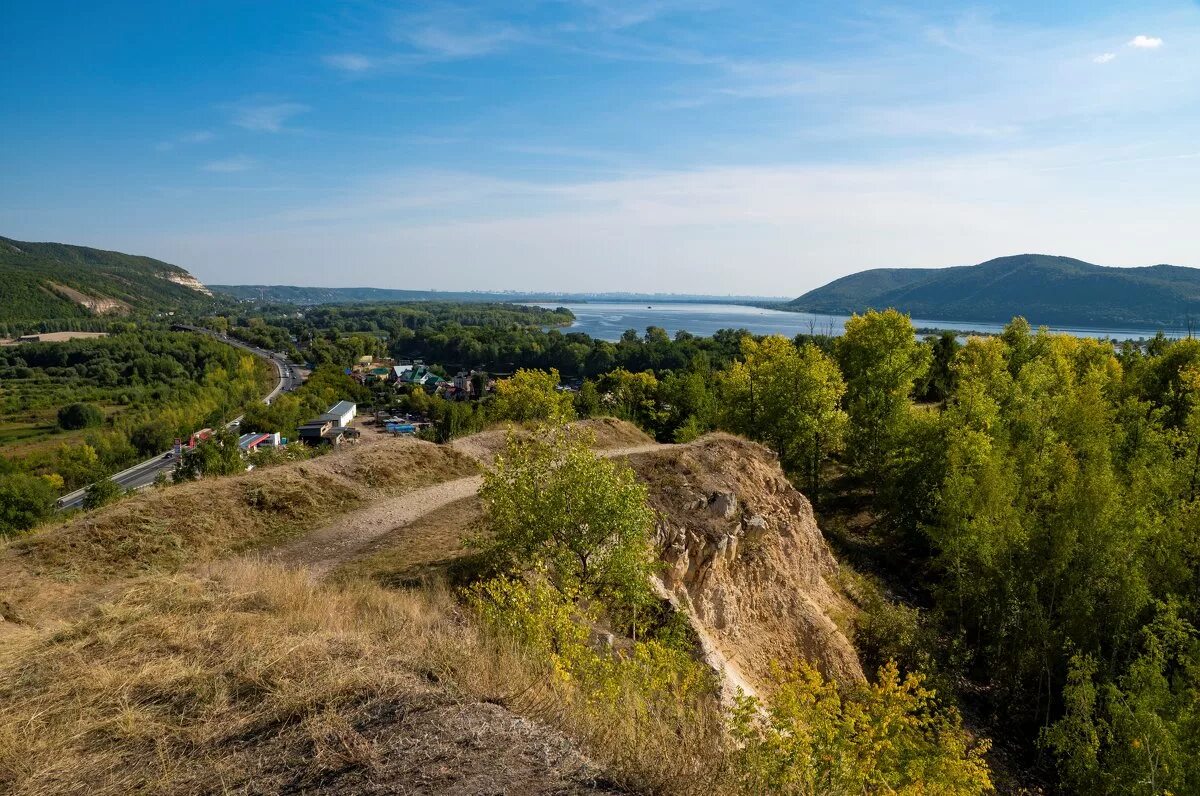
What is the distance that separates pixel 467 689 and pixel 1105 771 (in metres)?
17.1

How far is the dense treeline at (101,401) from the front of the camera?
65.0m

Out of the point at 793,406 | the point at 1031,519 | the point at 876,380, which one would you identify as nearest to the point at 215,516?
the point at 793,406

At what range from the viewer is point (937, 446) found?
98.6 ft

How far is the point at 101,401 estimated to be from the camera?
107 meters

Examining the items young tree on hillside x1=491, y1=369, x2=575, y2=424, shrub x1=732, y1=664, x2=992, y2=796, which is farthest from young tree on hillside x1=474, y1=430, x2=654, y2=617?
young tree on hillside x1=491, y1=369, x2=575, y2=424

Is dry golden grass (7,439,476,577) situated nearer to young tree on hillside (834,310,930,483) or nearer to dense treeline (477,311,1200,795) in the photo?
dense treeline (477,311,1200,795)

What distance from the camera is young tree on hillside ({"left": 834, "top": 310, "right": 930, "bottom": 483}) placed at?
1366 inches

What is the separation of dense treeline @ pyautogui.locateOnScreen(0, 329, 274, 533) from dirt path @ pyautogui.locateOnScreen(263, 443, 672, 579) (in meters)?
34.4

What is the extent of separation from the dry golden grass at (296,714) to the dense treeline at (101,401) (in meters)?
41.9

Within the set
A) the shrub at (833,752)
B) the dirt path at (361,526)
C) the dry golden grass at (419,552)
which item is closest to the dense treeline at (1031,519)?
the dirt path at (361,526)

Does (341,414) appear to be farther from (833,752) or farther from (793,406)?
(833,752)

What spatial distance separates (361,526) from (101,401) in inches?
4631

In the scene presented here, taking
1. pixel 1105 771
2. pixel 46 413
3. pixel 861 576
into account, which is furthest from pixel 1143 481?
pixel 46 413

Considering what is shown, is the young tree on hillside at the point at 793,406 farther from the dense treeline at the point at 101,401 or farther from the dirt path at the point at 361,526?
the dense treeline at the point at 101,401
